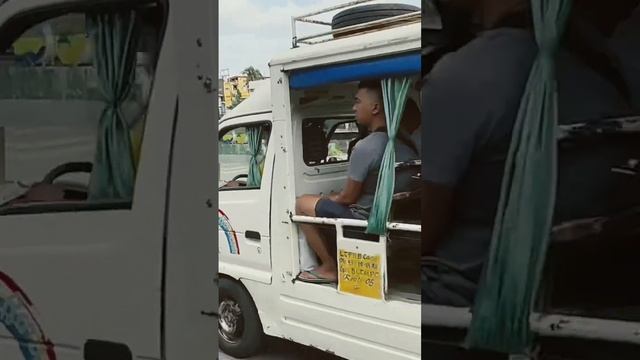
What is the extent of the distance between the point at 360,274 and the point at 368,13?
1647mm

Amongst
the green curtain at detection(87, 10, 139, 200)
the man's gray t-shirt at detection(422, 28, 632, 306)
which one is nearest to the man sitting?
the green curtain at detection(87, 10, 139, 200)

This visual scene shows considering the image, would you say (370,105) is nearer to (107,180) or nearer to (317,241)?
(317,241)

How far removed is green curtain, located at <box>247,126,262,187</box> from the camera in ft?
15.1

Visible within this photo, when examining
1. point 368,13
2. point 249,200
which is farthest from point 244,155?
point 368,13

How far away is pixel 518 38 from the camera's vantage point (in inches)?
46.8

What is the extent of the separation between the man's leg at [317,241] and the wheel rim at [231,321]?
0.92 meters

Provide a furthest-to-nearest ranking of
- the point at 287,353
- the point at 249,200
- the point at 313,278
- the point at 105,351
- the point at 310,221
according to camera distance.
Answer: the point at 287,353, the point at 249,200, the point at 313,278, the point at 310,221, the point at 105,351

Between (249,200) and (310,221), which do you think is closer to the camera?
(310,221)

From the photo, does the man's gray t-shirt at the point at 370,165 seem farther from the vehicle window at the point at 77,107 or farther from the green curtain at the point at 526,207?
the green curtain at the point at 526,207

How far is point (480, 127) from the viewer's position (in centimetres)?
123

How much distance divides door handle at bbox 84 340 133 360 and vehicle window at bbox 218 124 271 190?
9.35 ft

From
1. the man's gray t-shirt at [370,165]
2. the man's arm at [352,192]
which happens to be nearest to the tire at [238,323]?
the man's arm at [352,192]

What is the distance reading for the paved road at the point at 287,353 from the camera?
474 centimetres

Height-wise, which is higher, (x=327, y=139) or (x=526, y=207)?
(x=327, y=139)
